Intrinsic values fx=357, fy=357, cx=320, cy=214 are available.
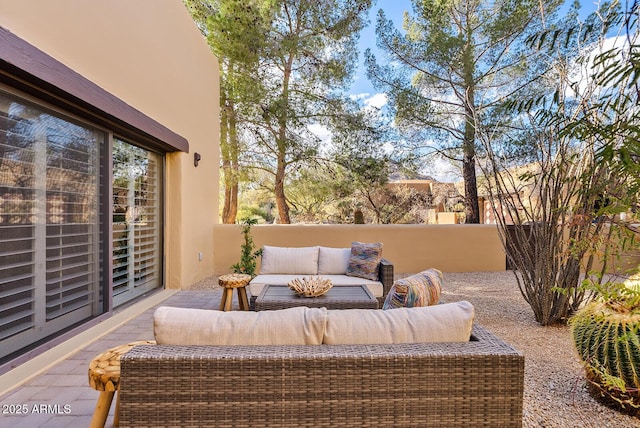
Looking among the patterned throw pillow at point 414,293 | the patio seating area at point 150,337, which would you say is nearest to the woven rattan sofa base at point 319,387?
the patterned throw pillow at point 414,293

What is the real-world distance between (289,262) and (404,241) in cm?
345

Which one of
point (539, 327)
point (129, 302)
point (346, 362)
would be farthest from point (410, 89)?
point (346, 362)

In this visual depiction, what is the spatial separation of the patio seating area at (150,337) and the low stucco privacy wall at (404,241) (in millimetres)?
2833

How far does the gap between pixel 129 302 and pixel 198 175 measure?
2.79 metres

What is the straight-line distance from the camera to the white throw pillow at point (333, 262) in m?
5.24

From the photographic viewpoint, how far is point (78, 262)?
3.59 m

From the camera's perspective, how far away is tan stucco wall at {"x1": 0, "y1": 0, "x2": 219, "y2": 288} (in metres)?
3.05

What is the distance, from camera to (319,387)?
148 centimetres

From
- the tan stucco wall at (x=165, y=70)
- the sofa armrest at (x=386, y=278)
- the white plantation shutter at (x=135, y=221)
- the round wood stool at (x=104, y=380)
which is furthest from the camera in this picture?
the sofa armrest at (x=386, y=278)

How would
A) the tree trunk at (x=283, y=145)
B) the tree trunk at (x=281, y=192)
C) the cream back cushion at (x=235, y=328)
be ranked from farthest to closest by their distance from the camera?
the tree trunk at (x=281, y=192), the tree trunk at (x=283, y=145), the cream back cushion at (x=235, y=328)

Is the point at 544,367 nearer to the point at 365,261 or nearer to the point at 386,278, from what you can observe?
the point at 386,278

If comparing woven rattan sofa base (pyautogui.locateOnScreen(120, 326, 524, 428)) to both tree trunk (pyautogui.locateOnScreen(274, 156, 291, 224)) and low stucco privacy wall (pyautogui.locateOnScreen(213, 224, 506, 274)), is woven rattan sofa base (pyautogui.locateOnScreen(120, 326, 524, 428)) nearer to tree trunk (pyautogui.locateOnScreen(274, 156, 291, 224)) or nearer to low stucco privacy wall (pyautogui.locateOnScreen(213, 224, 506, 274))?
low stucco privacy wall (pyautogui.locateOnScreen(213, 224, 506, 274))

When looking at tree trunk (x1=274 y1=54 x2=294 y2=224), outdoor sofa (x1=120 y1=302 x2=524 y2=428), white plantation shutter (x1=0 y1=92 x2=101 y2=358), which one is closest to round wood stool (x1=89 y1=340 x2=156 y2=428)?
outdoor sofa (x1=120 y1=302 x2=524 y2=428)

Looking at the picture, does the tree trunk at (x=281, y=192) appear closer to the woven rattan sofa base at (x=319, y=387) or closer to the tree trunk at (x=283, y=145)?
the tree trunk at (x=283, y=145)
